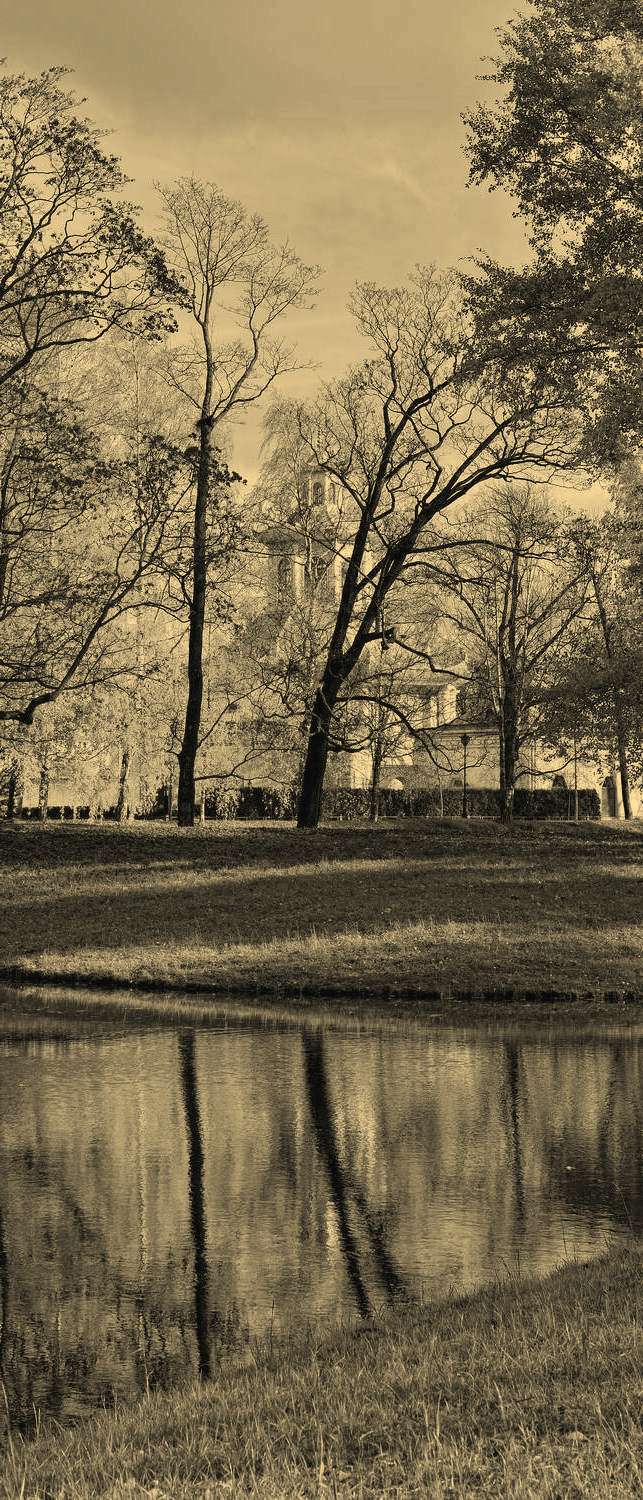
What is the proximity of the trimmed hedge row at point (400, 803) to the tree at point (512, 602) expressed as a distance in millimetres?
8194

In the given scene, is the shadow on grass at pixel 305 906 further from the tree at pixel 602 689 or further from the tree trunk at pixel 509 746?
the tree trunk at pixel 509 746

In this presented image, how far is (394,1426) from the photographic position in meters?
4.83

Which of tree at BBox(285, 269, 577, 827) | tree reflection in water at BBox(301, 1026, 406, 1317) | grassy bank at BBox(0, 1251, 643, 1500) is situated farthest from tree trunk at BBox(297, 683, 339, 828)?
grassy bank at BBox(0, 1251, 643, 1500)

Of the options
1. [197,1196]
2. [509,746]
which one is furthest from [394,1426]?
[509,746]

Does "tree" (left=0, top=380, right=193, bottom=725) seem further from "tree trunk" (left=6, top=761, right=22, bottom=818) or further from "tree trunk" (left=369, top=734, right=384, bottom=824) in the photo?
"tree trunk" (left=369, top=734, right=384, bottom=824)

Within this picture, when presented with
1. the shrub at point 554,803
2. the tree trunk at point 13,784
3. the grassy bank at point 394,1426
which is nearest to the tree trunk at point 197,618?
the tree trunk at point 13,784

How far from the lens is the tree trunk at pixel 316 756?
35.5 m

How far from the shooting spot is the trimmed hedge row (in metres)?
57.8

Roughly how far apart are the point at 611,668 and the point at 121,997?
19.2 meters

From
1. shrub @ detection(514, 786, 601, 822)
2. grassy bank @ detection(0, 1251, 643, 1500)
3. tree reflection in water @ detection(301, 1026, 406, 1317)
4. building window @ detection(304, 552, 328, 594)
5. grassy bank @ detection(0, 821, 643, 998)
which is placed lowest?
tree reflection in water @ detection(301, 1026, 406, 1317)

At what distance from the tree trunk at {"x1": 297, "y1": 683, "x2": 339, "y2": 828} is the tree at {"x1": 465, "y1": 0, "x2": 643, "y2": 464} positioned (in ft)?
43.9

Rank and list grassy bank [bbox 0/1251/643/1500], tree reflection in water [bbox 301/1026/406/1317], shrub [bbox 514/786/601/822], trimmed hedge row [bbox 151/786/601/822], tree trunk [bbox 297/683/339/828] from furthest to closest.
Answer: trimmed hedge row [bbox 151/786/601/822]
shrub [bbox 514/786/601/822]
tree trunk [bbox 297/683/339/828]
tree reflection in water [bbox 301/1026/406/1317]
grassy bank [bbox 0/1251/643/1500]

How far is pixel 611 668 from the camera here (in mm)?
34719

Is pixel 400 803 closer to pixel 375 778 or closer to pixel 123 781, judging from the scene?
pixel 375 778
